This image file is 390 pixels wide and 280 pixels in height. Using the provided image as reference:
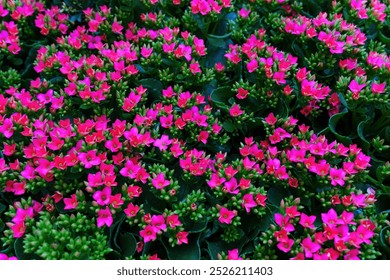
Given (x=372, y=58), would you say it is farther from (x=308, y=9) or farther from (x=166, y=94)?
(x=166, y=94)

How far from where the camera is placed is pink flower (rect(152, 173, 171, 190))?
204cm

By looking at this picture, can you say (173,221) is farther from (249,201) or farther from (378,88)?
(378,88)

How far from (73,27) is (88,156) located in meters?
1.36

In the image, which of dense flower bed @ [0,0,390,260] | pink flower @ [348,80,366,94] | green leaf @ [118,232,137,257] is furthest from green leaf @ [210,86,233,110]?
green leaf @ [118,232,137,257]

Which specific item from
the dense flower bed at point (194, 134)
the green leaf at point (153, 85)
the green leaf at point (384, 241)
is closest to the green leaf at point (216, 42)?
the dense flower bed at point (194, 134)

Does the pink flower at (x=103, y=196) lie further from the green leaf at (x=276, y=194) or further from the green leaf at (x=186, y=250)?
the green leaf at (x=276, y=194)

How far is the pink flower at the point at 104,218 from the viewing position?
6.42ft

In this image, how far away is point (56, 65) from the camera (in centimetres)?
255

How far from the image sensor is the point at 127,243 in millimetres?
2072

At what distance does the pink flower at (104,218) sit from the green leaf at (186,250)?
27cm

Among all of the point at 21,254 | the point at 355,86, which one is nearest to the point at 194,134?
the point at 355,86

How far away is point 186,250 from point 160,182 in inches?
13.2

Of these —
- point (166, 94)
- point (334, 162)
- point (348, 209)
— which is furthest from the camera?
point (166, 94)

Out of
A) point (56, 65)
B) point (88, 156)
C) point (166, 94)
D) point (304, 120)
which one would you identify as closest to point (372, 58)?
point (304, 120)
